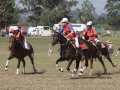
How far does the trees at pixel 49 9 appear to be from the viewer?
115 metres

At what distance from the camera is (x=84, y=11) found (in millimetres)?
134500

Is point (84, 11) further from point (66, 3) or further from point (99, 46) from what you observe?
point (99, 46)

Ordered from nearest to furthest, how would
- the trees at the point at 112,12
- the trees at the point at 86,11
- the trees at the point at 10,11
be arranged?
1. the trees at the point at 10,11
2. the trees at the point at 112,12
3. the trees at the point at 86,11

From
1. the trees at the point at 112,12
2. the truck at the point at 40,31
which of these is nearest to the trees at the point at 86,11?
the trees at the point at 112,12

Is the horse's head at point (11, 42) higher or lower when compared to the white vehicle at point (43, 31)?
higher

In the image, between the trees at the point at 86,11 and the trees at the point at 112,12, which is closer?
the trees at the point at 112,12

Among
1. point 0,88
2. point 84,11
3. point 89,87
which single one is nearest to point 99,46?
point 89,87

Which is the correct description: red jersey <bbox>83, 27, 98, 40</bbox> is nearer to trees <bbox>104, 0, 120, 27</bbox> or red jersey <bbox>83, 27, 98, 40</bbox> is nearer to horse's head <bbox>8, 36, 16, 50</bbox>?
horse's head <bbox>8, 36, 16, 50</bbox>

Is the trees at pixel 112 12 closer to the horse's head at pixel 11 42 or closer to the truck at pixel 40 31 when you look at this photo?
the truck at pixel 40 31

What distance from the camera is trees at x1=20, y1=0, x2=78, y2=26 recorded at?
11525cm

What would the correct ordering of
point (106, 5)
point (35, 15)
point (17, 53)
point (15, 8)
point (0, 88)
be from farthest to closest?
1. point (35, 15)
2. point (106, 5)
3. point (15, 8)
4. point (17, 53)
5. point (0, 88)

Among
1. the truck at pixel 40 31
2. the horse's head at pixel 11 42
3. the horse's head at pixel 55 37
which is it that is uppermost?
the horse's head at pixel 55 37

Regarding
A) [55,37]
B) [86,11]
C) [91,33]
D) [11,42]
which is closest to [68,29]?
[55,37]

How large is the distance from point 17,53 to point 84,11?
116 meters
